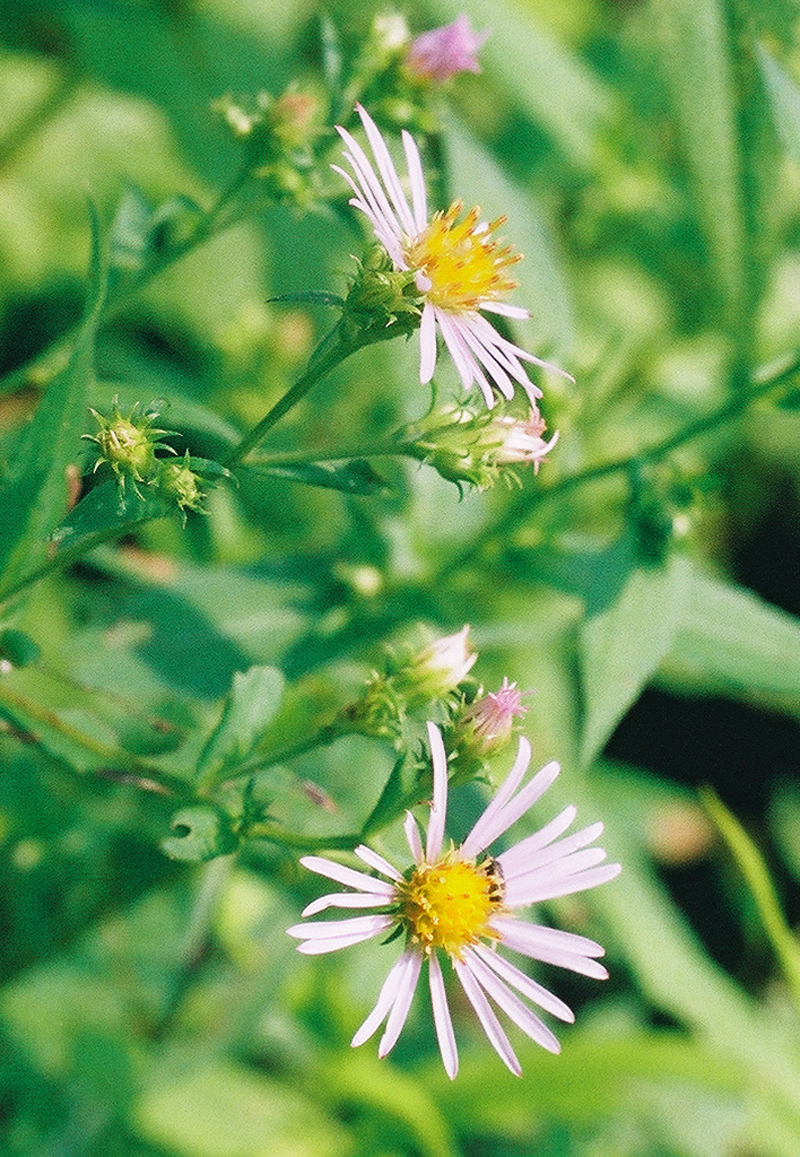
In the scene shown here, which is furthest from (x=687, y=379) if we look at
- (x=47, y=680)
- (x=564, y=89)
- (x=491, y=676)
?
(x=47, y=680)

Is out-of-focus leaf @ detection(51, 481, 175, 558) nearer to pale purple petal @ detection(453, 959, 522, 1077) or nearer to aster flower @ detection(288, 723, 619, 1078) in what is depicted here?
aster flower @ detection(288, 723, 619, 1078)

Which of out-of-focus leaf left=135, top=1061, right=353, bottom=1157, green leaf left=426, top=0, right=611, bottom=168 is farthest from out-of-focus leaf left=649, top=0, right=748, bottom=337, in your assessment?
out-of-focus leaf left=135, top=1061, right=353, bottom=1157

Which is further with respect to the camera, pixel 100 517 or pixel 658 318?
pixel 658 318

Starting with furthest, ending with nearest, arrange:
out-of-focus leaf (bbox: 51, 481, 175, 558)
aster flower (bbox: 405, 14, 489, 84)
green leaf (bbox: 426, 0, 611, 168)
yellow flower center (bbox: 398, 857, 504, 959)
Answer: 1. green leaf (bbox: 426, 0, 611, 168)
2. aster flower (bbox: 405, 14, 489, 84)
3. yellow flower center (bbox: 398, 857, 504, 959)
4. out-of-focus leaf (bbox: 51, 481, 175, 558)

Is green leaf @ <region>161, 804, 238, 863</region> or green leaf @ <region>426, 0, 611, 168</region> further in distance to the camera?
green leaf @ <region>426, 0, 611, 168</region>

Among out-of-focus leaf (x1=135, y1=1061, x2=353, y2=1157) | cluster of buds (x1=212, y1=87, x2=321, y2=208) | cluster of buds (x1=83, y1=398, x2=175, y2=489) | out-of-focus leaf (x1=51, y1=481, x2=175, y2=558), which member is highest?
cluster of buds (x1=212, y1=87, x2=321, y2=208)

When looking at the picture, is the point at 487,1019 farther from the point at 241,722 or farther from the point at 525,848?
the point at 241,722

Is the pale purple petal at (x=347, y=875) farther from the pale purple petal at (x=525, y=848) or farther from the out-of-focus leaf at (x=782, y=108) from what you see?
the out-of-focus leaf at (x=782, y=108)

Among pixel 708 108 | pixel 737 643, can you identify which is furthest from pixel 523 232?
pixel 737 643

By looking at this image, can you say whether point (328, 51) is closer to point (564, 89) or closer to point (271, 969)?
point (564, 89)
